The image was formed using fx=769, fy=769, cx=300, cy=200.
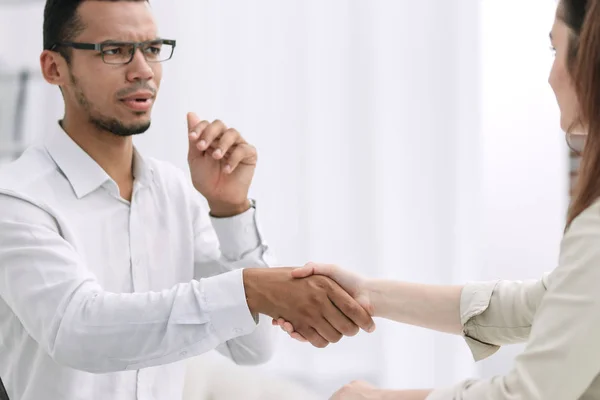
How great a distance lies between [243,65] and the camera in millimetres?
3057

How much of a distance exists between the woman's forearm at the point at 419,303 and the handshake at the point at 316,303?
34mm

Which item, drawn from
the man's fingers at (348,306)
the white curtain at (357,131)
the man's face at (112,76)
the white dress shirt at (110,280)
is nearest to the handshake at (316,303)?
the man's fingers at (348,306)

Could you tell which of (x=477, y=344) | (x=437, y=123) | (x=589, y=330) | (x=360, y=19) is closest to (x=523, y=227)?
(x=437, y=123)

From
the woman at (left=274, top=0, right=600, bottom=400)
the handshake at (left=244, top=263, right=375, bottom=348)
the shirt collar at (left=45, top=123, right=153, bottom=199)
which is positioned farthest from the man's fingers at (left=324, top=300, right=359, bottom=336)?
the shirt collar at (left=45, top=123, right=153, bottom=199)

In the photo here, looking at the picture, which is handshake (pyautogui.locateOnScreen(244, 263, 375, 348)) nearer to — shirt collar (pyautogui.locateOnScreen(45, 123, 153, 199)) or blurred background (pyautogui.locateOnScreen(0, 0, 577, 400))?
shirt collar (pyautogui.locateOnScreen(45, 123, 153, 199))

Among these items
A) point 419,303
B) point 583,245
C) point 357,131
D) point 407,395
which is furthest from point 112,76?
point 357,131

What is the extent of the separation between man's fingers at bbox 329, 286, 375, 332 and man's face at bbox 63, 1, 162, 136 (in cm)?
57

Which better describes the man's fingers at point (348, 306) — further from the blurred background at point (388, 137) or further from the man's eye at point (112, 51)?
the blurred background at point (388, 137)

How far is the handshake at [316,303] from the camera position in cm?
156

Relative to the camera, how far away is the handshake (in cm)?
156

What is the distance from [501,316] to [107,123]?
92 centimetres

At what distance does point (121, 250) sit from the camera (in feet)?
5.49

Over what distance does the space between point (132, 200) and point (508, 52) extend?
181cm

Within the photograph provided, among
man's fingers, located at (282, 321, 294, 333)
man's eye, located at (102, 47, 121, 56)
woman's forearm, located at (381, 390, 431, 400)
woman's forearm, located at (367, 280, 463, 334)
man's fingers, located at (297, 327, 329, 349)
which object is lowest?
man's fingers, located at (297, 327, 329, 349)
